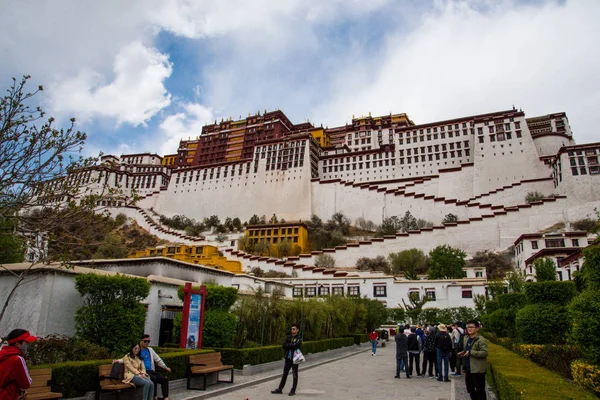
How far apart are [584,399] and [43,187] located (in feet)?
28.5

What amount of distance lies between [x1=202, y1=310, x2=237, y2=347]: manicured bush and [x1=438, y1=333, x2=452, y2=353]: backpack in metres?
5.37

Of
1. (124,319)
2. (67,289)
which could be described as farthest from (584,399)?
(67,289)

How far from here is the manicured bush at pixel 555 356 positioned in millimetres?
7722

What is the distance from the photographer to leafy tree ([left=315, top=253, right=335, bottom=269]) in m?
43.5

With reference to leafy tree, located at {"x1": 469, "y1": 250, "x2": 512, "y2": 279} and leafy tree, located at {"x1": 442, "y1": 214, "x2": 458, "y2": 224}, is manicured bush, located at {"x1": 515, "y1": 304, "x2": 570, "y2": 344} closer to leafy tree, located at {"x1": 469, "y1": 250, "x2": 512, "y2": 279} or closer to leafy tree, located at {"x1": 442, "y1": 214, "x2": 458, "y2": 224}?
leafy tree, located at {"x1": 469, "y1": 250, "x2": 512, "y2": 279}

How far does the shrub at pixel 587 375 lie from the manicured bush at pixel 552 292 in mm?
4053

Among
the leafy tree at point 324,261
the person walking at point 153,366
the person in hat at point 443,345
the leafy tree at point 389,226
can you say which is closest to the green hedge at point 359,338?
the person in hat at point 443,345

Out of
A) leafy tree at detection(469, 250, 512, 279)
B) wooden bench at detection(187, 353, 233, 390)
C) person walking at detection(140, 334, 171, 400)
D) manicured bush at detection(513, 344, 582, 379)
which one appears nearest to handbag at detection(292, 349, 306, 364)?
wooden bench at detection(187, 353, 233, 390)

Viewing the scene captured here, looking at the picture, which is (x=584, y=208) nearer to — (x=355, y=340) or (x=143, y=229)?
(x=355, y=340)

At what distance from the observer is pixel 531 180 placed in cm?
4816

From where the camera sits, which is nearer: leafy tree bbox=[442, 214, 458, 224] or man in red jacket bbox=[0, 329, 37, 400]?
man in red jacket bbox=[0, 329, 37, 400]

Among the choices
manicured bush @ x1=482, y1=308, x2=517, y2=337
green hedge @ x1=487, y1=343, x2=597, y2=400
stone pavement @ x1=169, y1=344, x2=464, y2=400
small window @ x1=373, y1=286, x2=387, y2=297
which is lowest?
stone pavement @ x1=169, y1=344, x2=464, y2=400

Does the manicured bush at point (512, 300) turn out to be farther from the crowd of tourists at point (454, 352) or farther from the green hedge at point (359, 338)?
the green hedge at point (359, 338)

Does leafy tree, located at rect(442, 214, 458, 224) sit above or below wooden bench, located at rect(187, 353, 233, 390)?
above
